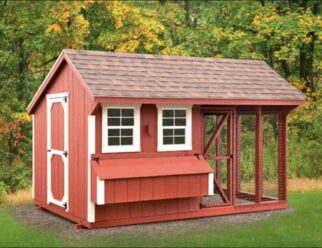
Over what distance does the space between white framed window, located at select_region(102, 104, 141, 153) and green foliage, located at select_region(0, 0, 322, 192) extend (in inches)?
272

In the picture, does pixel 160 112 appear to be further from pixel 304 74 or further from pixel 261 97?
pixel 304 74

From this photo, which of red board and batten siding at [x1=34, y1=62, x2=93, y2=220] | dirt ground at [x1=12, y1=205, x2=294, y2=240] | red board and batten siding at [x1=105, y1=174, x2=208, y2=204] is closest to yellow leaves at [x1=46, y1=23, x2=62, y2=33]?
red board and batten siding at [x1=34, y1=62, x2=93, y2=220]

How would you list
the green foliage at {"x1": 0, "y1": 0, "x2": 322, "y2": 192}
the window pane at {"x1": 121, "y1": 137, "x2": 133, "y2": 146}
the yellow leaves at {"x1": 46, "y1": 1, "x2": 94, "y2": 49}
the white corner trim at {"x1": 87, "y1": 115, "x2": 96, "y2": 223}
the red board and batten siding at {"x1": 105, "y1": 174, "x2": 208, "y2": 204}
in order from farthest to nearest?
the yellow leaves at {"x1": 46, "y1": 1, "x2": 94, "y2": 49}
the green foliage at {"x1": 0, "y1": 0, "x2": 322, "y2": 192}
the window pane at {"x1": 121, "y1": 137, "x2": 133, "y2": 146}
the white corner trim at {"x1": 87, "y1": 115, "x2": 96, "y2": 223}
the red board and batten siding at {"x1": 105, "y1": 174, "x2": 208, "y2": 204}

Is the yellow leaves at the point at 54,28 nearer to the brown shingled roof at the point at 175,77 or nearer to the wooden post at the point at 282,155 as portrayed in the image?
the brown shingled roof at the point at 175,77

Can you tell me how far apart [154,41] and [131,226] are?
1088 centimetres

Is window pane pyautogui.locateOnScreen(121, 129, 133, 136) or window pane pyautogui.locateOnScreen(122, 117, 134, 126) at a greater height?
window pane pyautogui.locateOnScreen(122, 117, 134, 126)

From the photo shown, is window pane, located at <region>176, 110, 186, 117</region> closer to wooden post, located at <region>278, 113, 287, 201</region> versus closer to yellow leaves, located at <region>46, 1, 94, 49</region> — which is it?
wooden post, located at <region>278, 113, 287, 201</region>

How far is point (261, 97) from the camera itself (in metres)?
12.6

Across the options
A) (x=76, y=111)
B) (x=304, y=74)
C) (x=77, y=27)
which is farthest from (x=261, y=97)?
(x=304, y=74)

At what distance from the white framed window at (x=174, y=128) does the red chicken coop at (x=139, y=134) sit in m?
0.02

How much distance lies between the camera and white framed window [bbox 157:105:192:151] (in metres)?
11.6

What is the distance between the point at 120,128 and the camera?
11.1 metres

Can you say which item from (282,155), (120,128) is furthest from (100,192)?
(282,155)

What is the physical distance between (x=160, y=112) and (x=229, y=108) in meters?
1.80
